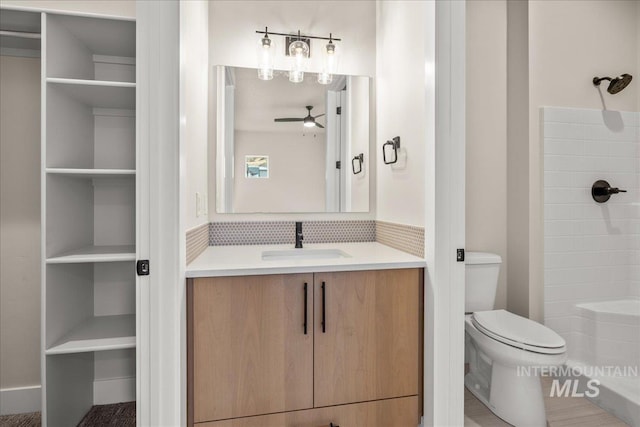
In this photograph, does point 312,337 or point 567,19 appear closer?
point 312,337

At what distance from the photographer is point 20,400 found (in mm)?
1763

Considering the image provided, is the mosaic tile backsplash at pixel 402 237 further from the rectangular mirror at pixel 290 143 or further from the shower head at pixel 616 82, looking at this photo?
the shower head at pixel 616 82

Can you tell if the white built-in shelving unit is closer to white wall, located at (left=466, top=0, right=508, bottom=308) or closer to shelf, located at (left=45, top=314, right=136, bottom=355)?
shelf, located at (left=45, top=314, right=136, bottom=355)

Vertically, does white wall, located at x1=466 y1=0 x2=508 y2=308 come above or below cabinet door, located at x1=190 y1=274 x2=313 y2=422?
above

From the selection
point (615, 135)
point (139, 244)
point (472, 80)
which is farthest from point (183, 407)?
point (615, 135)

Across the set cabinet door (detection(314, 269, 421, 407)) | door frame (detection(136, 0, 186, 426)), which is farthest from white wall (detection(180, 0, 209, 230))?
cabinet door (detection(314, 269, 421, 407))

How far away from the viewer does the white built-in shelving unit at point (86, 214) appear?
1466mm

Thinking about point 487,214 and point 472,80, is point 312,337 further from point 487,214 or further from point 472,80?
point 472,80

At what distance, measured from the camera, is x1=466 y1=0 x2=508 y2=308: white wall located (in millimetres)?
2242

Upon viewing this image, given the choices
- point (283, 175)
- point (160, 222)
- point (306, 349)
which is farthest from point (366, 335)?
point (283, 175)

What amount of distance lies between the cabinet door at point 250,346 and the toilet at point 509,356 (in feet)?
3.25

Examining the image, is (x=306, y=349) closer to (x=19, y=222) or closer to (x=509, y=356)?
(x=509, y=356)

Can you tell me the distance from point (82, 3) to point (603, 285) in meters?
3.59

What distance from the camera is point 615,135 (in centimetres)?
234
